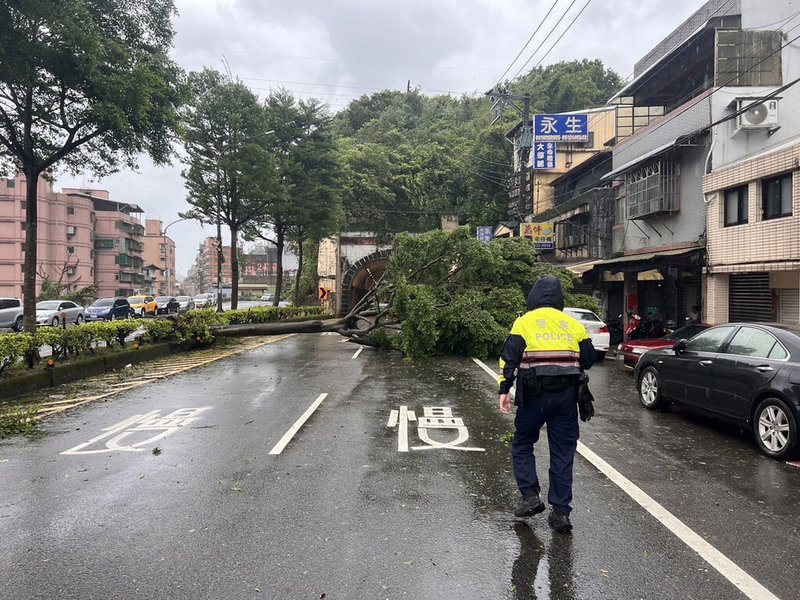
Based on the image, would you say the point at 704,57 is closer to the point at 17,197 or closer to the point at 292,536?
the point at 292,536

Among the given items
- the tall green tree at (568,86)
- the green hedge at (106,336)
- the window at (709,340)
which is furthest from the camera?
the tall green tree at (568,86)

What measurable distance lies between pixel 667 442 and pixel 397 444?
3417mm

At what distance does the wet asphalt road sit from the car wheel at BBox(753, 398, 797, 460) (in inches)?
7.1

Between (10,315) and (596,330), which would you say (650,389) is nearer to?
(596,330)

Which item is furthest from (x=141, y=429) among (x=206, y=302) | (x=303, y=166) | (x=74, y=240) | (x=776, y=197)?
(x=74, y=240)

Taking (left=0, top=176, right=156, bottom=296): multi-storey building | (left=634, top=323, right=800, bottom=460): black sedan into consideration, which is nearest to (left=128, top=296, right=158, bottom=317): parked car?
(left=0, top=176, right=156, bottom=296): multi-storey building

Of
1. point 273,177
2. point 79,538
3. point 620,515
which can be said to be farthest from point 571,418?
point 273,177

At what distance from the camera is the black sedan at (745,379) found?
5.60 metres

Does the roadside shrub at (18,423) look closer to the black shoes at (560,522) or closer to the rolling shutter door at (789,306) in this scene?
the black shoes at (560,522)

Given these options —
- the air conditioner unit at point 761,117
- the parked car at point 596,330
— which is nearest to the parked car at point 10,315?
the parked car at point 596,330

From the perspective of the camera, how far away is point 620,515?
13.5 ft

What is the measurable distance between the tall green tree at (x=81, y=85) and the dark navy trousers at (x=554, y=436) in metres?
10.5

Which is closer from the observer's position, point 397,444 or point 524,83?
point 397,444

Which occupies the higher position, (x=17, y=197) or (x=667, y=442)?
(x=17, y=197)
